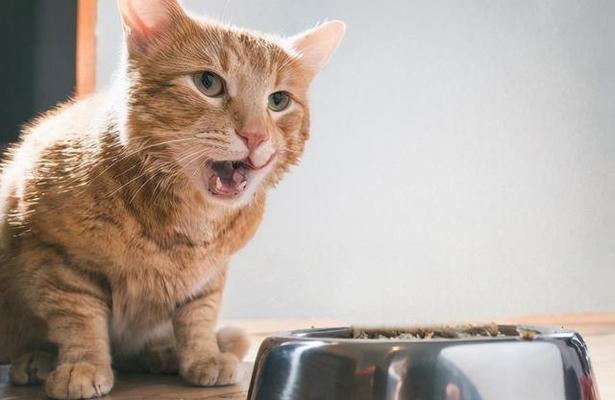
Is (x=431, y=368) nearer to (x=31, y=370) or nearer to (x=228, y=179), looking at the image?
(x=228, y=179)

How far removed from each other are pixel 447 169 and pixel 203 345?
1.51 meters

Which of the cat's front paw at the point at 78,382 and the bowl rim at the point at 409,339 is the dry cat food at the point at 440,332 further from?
the cat's front paw at the point at 78,382

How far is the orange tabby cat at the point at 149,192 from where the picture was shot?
996 mm

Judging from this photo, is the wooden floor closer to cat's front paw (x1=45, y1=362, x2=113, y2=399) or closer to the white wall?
cat's front paw (x1=45, y1=362, x2=113, y2=399)

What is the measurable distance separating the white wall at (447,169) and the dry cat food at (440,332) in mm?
1448

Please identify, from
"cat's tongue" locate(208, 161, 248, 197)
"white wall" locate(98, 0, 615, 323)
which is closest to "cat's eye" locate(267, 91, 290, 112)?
"cat's tongue" locate(208, 161, 248, 197)

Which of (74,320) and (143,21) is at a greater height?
(143,21)

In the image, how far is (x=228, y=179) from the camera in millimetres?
1026

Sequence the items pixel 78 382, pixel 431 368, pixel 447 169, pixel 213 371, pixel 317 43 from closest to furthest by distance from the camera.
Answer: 1. pixel 431 368
2. pixel 78 382
3. pixel 213 371
4. pixel 317 43
5. pixel 447 169

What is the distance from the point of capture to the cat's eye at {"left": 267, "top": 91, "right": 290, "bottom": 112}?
1091 millimetres

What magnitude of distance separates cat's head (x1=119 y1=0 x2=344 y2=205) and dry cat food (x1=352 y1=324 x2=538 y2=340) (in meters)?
0.38

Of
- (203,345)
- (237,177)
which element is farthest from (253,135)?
(203,345)

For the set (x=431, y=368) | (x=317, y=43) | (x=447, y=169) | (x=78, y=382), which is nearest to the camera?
(x=431, y=368)

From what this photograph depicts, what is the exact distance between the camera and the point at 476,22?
8.16ft
